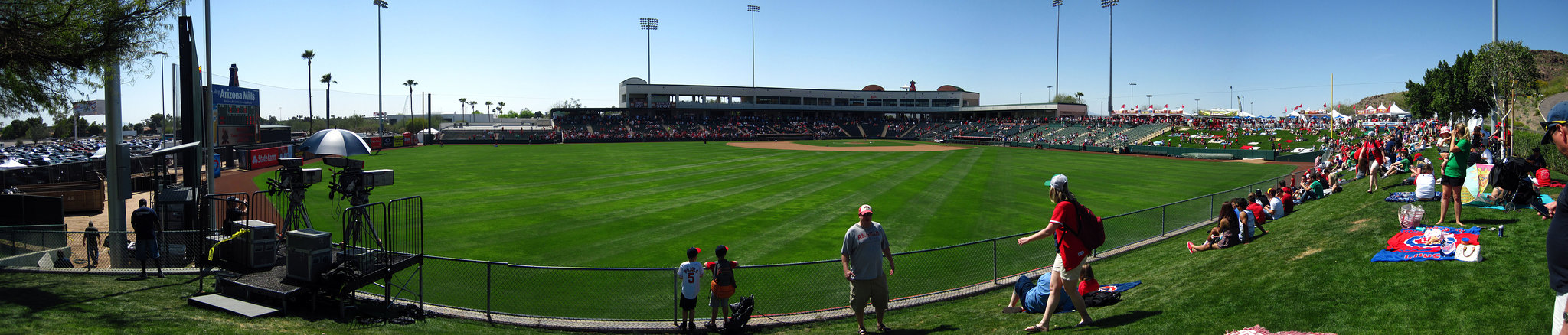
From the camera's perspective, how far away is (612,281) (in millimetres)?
11523

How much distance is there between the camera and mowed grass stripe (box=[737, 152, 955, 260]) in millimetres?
14547

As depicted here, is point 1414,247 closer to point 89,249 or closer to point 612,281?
point 612,281

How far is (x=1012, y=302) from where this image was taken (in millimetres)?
8641

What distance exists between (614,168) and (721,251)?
28.3 m

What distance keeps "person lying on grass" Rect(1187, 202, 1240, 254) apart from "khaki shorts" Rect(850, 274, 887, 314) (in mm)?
7207

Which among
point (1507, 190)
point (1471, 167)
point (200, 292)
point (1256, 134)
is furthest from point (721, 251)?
point (1256, 134)

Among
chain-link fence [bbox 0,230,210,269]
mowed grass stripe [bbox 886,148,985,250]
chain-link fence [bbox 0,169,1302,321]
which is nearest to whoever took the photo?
chain-link fence [bbox 0,169,1302,321]

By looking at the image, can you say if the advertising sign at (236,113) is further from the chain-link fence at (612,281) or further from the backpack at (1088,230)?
the backpack at (1088,230)

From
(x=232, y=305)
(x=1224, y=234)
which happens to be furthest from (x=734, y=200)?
(x=232, y=305)

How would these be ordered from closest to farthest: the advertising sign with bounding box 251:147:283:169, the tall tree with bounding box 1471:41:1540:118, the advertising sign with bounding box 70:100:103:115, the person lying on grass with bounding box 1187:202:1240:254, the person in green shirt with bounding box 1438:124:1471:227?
the person in green shirt with bounding box 1438:124:1471:227, the person lying on grass with bounding box 1187:202:1240:254, the advertising sign with bounding box 70:100:103:115, the tall tree with bounding box 1471:41:1540:118, the advertising sign with bounding box 251:147:283:169

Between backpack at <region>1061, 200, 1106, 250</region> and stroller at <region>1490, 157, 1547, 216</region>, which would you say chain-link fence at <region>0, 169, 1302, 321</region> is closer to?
backpack at <region>1061, 200, 1106, 250</region>

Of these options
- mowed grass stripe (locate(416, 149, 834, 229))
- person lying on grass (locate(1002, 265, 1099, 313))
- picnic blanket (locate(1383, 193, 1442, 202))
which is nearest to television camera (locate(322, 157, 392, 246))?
mowed grass stripe (locate(416, 149, 834, 229))

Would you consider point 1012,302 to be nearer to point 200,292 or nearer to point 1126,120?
point 200,292

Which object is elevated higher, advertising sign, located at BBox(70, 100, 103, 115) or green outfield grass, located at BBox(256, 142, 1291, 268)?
advertising sign, located at BBox(70, 100, 103, 115)
